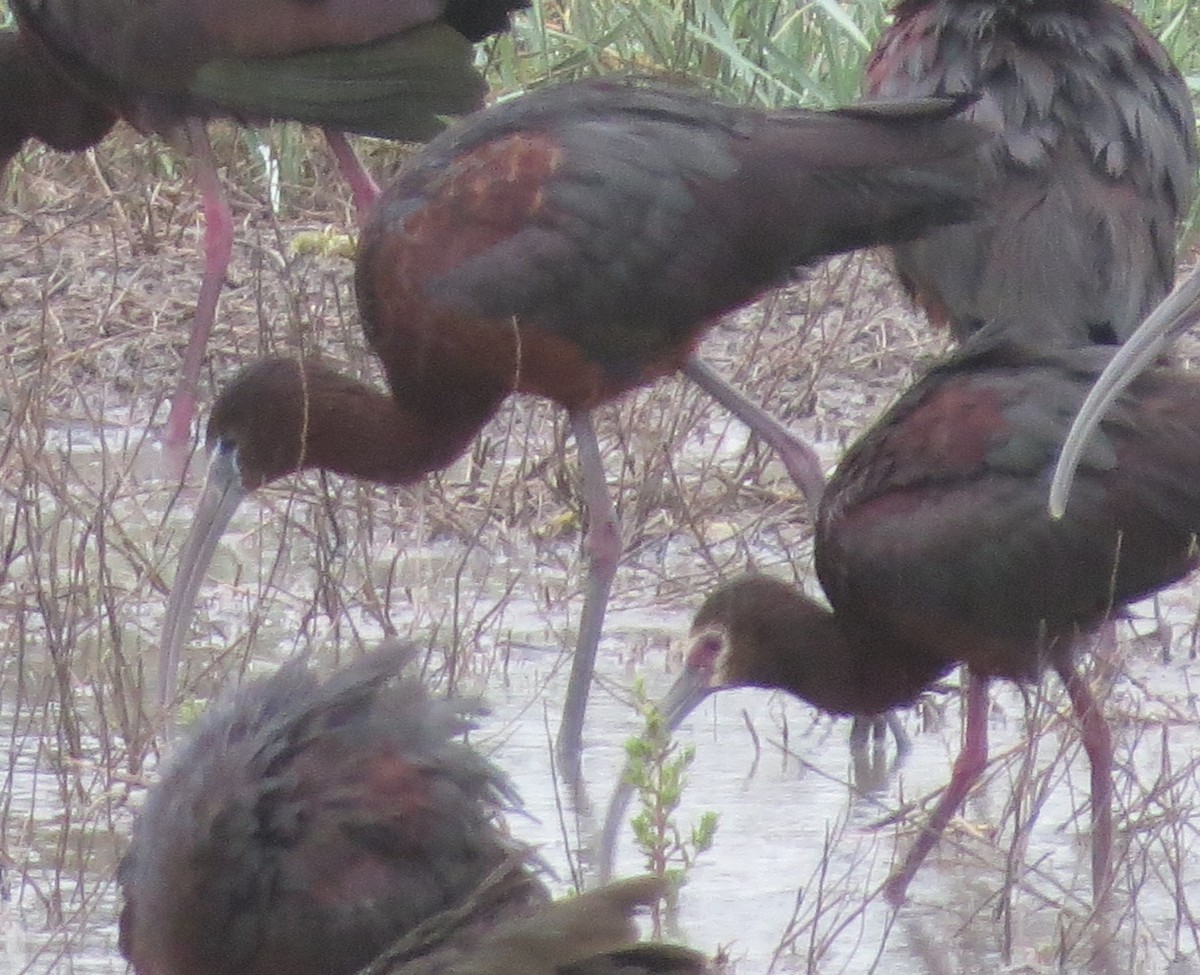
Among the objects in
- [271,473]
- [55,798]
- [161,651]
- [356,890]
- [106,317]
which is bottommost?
[356,890]

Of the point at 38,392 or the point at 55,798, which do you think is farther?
the point at 38,392

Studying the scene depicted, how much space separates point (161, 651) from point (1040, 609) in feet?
5.72

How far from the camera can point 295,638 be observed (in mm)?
5496

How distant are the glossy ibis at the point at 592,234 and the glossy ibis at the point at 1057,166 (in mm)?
169

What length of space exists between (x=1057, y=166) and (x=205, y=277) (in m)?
2.60

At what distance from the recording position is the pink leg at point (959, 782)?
15.0ft

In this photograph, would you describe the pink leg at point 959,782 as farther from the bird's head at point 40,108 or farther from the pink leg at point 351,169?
the bird's head at point 40,108

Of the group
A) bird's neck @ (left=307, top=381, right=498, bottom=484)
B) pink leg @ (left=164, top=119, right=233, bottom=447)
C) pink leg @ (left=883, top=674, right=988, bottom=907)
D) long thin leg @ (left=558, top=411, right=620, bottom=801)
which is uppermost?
pink leg @ (left=164, top=119, right=233, bottom=447)

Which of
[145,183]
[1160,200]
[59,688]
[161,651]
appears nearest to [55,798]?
[59,688]

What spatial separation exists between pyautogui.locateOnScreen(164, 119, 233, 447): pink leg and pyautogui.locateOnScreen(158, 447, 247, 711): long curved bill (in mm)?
1241

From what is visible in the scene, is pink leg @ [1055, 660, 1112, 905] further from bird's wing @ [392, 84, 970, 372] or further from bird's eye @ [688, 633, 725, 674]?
bird's wing @ [392, 84, 970, 372]

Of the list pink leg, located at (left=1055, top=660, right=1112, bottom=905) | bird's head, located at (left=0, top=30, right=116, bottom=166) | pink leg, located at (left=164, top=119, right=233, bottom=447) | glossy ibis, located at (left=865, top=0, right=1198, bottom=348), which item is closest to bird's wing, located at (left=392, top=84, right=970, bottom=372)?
glossy ibis, located at (left=865, top=0, right=1198, bottom=348)

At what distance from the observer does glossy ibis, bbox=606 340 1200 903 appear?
467 centimetres

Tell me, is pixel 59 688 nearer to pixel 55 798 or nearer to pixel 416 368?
pixel 55 798
